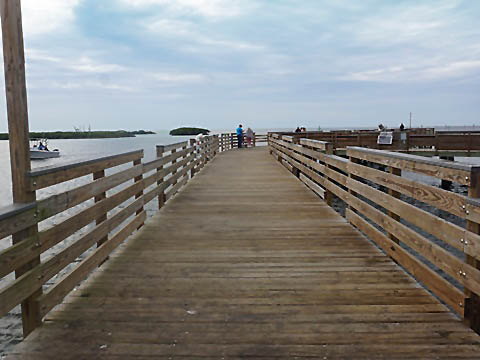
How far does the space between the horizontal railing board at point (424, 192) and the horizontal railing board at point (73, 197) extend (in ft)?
9.60

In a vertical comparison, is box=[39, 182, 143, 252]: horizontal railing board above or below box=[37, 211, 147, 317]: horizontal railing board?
above

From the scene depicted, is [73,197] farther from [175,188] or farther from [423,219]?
[175,188]

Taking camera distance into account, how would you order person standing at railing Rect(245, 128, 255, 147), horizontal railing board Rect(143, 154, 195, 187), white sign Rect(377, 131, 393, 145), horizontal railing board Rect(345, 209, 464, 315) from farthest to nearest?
person standing at railing Rect(245, 128, 255, 147) < white sign Rect(377, 131, 393, 145) < horizontal railing board Rect(143, 154, 195, 187) < horizontal railing board Rect(345, 209, 464, 315)

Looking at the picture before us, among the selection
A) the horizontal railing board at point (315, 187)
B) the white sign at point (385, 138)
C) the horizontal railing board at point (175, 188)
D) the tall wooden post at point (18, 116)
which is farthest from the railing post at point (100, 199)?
the white sign at point (385, 138)

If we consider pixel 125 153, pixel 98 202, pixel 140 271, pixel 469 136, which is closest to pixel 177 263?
pixel 140 271

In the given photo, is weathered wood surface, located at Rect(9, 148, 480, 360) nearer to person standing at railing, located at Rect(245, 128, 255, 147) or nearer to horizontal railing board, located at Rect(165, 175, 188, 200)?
horizontal railing board, located at Rect(165, 175, 188, 200)

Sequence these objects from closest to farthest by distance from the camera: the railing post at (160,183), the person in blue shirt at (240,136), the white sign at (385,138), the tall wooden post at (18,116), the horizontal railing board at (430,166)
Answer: the tall wooden post at (18,116)
the horizontal railing board at (430,166)
the railing post at (160,183)
the white sign at (385,138)
the person in blue shirt at (240,136)

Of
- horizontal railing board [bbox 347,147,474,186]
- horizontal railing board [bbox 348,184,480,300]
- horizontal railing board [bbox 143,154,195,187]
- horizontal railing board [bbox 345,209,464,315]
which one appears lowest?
horizontal railing board [bbox 345,209,464,315]

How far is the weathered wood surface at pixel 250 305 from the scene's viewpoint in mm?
2676

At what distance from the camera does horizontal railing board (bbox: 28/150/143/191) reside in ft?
9.77

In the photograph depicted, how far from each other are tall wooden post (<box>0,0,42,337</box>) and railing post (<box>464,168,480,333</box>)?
9.97 ft

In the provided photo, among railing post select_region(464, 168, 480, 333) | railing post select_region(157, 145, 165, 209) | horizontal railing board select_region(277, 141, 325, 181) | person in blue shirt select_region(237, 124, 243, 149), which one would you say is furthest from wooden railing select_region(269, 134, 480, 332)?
person in blue shirt select_region(237, 124, 243, 149)

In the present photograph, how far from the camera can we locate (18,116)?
9.53 feet

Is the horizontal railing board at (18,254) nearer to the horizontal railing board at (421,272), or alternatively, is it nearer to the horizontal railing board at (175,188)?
the horizontal railing board at (421,272)
